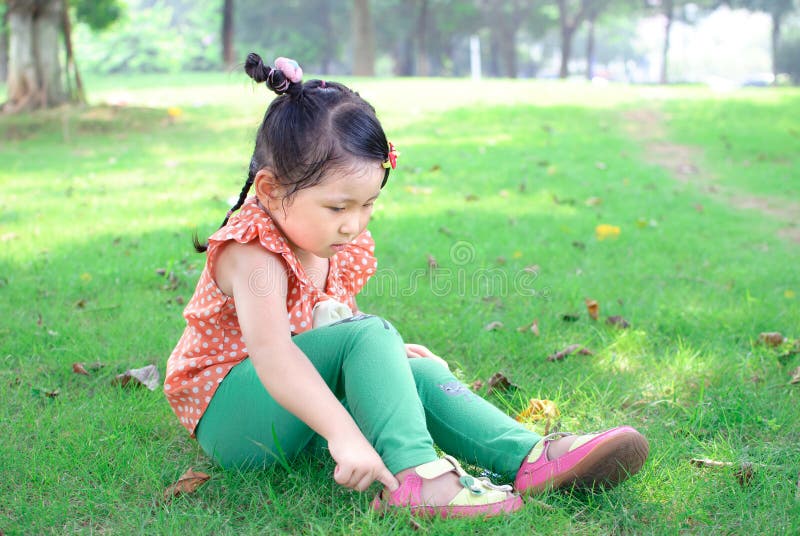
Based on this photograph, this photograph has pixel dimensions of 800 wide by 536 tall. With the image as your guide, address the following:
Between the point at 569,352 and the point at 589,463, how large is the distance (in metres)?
1.14

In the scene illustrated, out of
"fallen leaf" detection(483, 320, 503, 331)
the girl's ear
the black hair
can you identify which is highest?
the black hair

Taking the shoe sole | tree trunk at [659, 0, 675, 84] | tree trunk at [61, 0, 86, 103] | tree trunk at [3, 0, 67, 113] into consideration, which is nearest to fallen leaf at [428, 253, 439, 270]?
the shoe sole

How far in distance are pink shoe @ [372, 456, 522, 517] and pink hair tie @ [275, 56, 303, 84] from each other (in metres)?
0.96

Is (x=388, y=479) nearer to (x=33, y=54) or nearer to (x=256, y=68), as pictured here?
(x=256, y=68)

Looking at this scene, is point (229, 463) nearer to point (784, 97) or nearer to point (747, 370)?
point (747, 370)

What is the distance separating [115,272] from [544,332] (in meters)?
2.13

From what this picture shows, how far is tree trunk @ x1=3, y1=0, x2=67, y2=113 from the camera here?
9805 millimetres

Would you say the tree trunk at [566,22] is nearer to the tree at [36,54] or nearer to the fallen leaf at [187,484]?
the tree at [36,54]

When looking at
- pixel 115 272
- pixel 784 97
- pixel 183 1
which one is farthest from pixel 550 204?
pixel 183 1

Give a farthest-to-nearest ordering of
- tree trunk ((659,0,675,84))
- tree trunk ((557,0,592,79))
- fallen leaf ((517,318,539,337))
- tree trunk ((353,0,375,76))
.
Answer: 1. tree trunk ((659,0,675,84))
2. tree trunk ((557,0,592,79))
3. tree trunk ((353,0,375,76))
4. fallen leaf ((517,318,539,337))

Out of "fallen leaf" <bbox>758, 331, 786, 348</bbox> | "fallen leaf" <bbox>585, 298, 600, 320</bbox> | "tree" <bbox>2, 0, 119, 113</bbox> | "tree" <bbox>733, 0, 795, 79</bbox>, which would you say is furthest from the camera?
"tree" <bbox>733, 0, 795, 79</bbox>

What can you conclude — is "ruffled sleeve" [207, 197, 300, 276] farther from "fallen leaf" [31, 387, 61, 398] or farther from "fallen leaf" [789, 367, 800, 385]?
"fallen leaf" [789, 367, 800, 385]

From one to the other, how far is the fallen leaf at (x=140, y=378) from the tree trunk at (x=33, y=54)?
860cm

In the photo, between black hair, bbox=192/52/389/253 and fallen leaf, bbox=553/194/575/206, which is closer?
black hair, bbox=192/52/389/253
